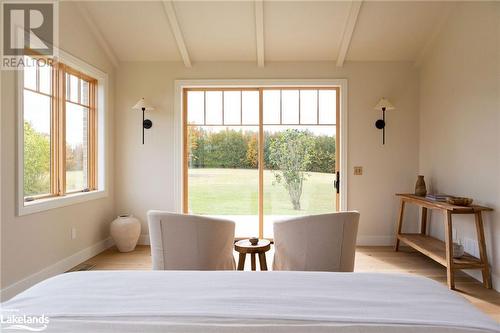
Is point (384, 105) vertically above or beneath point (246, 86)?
beneath

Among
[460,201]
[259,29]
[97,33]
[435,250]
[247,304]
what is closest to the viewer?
A: [247,304]

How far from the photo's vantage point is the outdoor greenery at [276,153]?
4879 millimetres

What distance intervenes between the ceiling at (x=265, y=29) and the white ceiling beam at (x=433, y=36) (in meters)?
0.02

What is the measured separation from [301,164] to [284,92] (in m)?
1.09

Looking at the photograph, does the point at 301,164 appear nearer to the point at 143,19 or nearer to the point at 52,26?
the point at 143,19

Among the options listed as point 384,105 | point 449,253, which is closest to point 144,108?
point 384,105

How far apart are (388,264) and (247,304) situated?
3.28 m

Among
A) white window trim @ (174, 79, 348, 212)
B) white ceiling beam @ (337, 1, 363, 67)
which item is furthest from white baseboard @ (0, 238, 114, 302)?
white ceiling beam @ (337, 1, 363, 67)

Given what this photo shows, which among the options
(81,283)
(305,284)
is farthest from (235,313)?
(81,283)

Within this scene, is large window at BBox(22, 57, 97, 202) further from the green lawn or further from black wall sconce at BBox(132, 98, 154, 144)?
the green lawn

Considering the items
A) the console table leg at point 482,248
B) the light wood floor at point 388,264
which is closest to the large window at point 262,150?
the light wood floor at point 388,264

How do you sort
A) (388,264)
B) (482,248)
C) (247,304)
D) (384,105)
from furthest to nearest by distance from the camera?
1. (384,105)
2. (388,264)
3. (482,248)
4. (247,304)

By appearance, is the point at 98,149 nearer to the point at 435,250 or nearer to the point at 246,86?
the point at 246,86

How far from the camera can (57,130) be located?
363 cm
